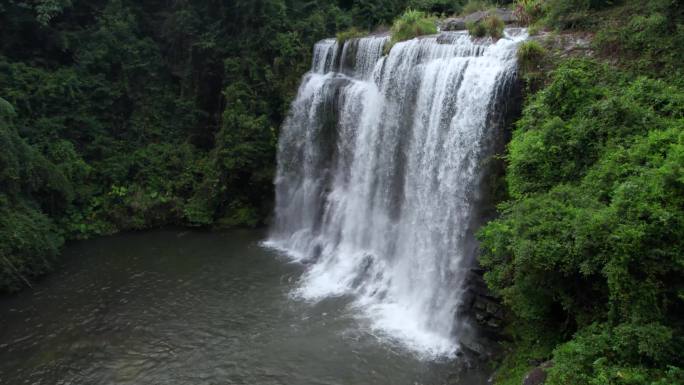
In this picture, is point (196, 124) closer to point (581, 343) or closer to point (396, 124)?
point (396, 124)

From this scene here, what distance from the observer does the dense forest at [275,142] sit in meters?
6.51

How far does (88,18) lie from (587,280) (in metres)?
22.7

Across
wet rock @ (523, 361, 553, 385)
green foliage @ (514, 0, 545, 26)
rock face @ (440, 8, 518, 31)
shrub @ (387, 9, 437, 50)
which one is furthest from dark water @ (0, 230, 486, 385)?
green foliage @ (514, 0, 545, 26)

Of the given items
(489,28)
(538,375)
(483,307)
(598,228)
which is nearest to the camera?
(598,228)

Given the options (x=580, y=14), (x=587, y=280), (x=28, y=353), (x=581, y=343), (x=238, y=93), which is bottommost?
(x=28, y=353)

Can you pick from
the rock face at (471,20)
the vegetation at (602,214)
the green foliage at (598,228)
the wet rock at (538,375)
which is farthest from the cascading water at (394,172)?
the wet rock at (538,375)

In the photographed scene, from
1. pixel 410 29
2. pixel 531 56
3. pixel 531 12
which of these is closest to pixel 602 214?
pixel 531 56

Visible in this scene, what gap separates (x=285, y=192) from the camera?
1878 cm

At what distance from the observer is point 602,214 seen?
22.1 ft

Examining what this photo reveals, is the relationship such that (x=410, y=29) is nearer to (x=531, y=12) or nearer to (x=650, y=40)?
(x=531, y=12)

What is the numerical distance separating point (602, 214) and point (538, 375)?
264 cm

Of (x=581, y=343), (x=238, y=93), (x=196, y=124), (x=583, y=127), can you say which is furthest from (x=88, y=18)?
(x=581, y=343)

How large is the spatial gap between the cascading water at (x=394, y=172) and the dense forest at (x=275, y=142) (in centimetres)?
107

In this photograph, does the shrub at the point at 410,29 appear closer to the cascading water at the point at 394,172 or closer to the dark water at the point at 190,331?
the cascading water at the point at 394,172
